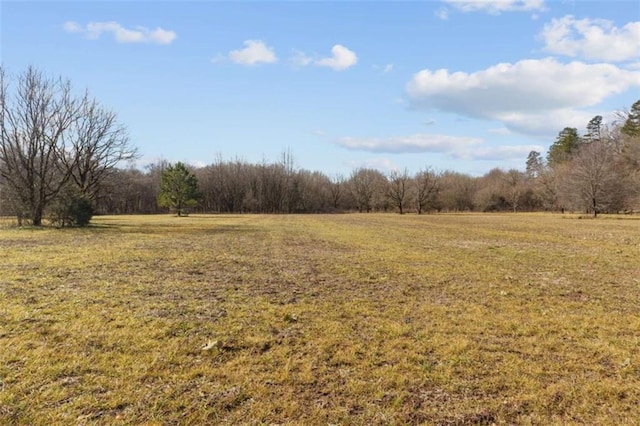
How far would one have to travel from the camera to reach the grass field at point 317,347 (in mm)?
3400

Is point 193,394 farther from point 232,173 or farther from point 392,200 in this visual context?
point 232,173

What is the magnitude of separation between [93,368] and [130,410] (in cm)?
108

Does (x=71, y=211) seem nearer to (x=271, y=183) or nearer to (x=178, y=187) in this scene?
(x=178, y=187)

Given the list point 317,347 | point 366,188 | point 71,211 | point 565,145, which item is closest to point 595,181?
point 565,145

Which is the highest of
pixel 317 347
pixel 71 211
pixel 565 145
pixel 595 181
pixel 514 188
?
pixel 565 145

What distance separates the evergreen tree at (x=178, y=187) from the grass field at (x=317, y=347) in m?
47.3

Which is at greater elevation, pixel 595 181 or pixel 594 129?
pixel 594 129

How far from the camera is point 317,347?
4.78 meters

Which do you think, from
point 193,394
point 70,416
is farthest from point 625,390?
point 70,416

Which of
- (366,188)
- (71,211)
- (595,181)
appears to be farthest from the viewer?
(366,188)

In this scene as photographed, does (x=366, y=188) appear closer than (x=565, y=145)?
No

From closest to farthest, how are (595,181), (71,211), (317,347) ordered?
(317,347), (71,211), (595,181)

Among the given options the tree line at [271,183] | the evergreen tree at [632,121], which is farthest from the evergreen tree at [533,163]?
the evergreen tree at [632,121]

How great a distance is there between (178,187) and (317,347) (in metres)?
54.5
